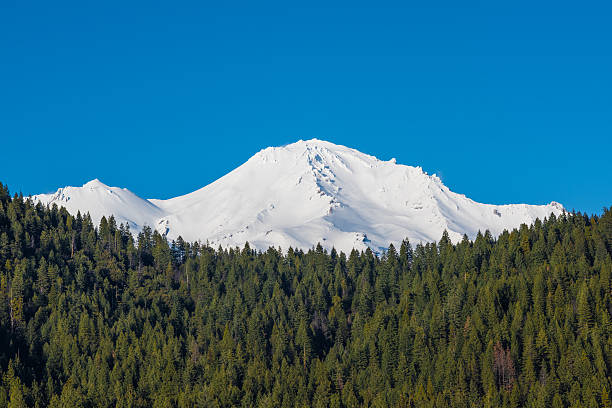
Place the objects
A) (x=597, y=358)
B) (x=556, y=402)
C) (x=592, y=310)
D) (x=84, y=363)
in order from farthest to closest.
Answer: (x=84, y=363) → (x=592, y=310) → (x=597, y=358) → (x=556, y=402)

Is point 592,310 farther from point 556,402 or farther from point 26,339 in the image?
Answer: point 26,339

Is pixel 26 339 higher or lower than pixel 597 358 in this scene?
higher

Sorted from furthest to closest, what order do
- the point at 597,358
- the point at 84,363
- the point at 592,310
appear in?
the point at 84,363 → the point at 592,310 → the point at 597,358

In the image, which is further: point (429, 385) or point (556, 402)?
point (429, 385)

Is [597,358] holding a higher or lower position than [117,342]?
lower

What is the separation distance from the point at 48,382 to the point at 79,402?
511 inches

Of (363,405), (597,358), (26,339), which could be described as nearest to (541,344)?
(597,358)

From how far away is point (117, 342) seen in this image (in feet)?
636

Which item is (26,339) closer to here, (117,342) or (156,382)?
(117,342)

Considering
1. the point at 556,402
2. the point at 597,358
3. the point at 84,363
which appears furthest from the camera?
the point at 84,363

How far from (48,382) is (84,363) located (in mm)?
11144

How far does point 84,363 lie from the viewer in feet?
610

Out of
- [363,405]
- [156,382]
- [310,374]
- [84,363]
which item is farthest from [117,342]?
[363,405]

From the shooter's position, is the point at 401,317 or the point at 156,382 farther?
the point at 401,317
